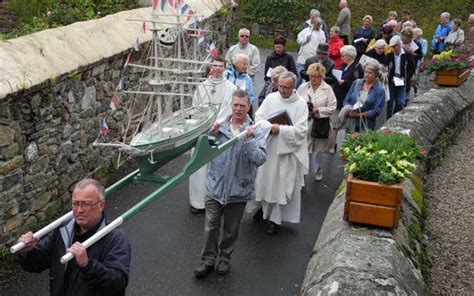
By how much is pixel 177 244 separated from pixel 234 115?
5.74 feet

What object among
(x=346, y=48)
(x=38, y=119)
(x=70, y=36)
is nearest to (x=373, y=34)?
(x=346, y=48)

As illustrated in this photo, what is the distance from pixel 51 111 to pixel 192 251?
214cm

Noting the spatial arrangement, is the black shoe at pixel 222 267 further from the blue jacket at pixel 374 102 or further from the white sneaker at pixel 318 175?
the blue jacket at pixel 374 102

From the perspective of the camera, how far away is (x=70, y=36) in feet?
22.7

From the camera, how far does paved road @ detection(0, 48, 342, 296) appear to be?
5512mm

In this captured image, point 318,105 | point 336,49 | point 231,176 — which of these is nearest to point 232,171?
point 231,176

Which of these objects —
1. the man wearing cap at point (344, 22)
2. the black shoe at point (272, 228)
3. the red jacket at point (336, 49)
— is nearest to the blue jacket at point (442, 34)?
the man wearing cap at point (344, 22)

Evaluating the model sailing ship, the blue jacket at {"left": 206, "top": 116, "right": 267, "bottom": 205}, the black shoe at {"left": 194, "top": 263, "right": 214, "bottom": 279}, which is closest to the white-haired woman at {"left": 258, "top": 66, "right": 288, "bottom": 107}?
the blue jacket at {"left": 206, "top": 116, "right": 267, "bottom": 205}

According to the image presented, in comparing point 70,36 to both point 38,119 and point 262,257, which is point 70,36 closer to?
point 38,119

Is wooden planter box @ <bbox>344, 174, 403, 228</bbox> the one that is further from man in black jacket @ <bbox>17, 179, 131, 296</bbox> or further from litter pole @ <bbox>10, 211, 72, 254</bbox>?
litter pole @ <bbox>10, 211, 72, 254</bbox>

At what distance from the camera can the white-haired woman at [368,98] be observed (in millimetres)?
8156

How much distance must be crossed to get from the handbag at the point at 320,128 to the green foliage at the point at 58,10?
3823 mm

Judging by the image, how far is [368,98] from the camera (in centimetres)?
820

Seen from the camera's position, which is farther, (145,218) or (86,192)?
(145,218)
